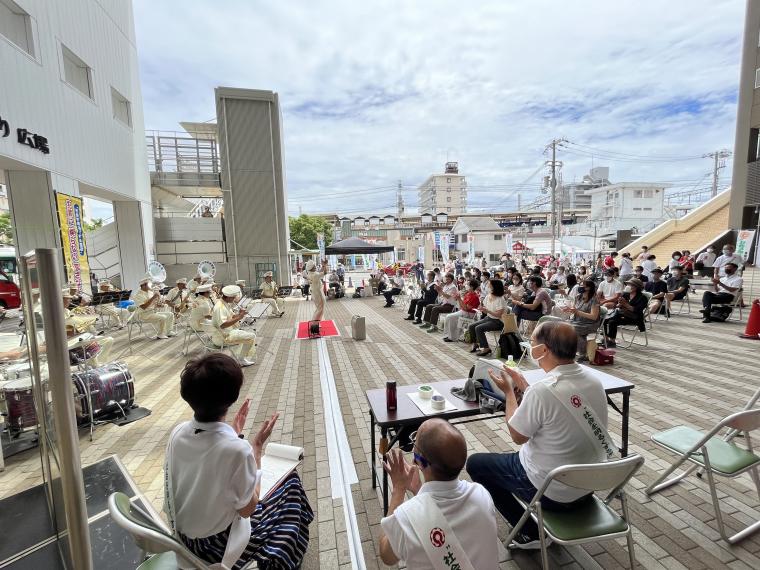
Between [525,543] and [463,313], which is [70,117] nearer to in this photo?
[463,313]

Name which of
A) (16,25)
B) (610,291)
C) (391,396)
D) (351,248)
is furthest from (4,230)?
(610,291)

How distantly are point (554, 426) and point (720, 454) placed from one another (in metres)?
1.64

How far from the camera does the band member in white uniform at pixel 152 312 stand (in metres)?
8.85

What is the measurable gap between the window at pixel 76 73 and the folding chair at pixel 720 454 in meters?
16.5

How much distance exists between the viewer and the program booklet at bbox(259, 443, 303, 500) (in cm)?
230

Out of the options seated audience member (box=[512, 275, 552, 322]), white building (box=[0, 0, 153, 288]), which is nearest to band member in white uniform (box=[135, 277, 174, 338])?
white building (box=[0, 0, 153, 288])

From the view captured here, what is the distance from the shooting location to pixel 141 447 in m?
4.02

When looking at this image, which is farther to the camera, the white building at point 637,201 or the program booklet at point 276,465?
the white building at point 637,201

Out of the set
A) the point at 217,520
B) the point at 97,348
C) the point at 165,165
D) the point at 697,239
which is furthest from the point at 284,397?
the point at 697,239

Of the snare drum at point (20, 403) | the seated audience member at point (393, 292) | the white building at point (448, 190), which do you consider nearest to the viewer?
the snare drum at point (20, 403)

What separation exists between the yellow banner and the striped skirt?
12591mm

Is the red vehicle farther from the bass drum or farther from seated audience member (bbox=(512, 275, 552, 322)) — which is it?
seated audience member (bbox=(512, 275, 552, 322))

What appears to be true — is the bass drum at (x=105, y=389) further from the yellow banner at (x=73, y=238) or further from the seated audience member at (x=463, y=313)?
the yellow banner at (x=73, y=238)

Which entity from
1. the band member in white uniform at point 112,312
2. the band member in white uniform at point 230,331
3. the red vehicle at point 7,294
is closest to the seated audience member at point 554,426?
the band member in white uniform at point 230,331
